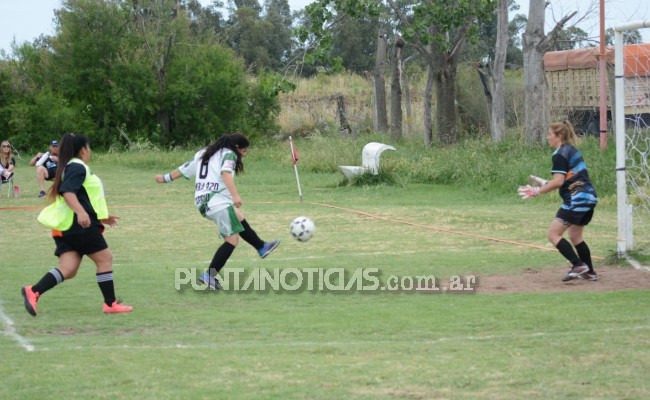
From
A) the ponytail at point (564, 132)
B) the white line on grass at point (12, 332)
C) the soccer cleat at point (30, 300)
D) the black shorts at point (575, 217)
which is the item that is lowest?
the white line on grass at point (12, 332)

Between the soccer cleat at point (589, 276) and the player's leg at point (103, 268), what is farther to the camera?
the soccer cleat at point (589, 276)

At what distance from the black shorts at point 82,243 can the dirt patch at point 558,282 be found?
12.9ft

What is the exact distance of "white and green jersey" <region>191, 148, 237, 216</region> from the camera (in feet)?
33.5

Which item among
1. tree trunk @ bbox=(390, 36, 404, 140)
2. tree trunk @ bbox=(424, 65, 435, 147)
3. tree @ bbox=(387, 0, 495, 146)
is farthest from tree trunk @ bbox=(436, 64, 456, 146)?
tree trunk @ bbox=(390, 36, 404, 140)

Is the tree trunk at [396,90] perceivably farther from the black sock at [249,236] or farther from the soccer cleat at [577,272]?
the soccer cleat at [577,272]

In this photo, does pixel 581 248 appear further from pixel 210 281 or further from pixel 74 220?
pixel 74 220

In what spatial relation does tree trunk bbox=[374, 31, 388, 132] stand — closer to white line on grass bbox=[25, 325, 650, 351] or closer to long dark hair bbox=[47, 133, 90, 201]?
long dark hair bbox=[47, 133, 90, 201]

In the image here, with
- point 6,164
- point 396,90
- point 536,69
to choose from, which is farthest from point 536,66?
point 6,164

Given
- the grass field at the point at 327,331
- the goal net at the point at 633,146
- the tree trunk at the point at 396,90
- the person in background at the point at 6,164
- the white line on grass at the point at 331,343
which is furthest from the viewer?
the tree trunk at the point at 396,90

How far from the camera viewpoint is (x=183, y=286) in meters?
10.6

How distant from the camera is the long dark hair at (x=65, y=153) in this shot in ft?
28.9

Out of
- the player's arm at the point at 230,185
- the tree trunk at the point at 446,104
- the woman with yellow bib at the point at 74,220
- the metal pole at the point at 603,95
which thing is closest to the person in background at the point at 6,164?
the tree trunk at the point at 446,104

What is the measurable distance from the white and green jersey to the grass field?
95 centimetres

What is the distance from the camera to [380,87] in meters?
36.3
